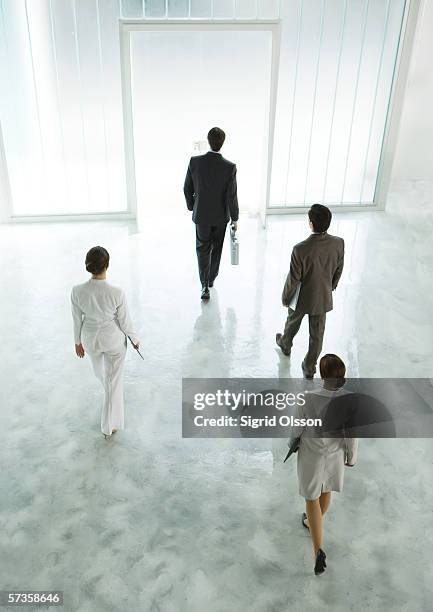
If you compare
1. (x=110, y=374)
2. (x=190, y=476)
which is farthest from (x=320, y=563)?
(x=110, y=374)

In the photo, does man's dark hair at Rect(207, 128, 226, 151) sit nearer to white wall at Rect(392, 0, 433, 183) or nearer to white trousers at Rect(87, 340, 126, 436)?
white trousers at Rect(87, 340, 126, 436)

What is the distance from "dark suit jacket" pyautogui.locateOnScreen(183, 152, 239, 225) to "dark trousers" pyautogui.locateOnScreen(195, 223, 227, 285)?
99 mm

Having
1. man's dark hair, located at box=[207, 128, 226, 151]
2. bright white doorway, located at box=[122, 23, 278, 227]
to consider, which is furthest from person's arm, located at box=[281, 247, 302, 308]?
bright white doorway, located at box=[122, 23, 278, 227]

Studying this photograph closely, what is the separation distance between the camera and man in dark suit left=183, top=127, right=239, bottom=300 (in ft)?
18.6

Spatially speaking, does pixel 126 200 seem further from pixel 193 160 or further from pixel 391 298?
pixel 391 298

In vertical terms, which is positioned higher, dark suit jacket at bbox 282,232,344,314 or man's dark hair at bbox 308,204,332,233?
man's dark hair at bbox 308,204,332,233

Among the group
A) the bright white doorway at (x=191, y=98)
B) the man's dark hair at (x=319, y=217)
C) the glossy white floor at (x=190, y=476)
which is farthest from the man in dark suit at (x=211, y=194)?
the bright white doorway at (x=191, y=98)

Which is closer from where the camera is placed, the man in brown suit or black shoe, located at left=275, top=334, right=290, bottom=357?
the man in brown suit

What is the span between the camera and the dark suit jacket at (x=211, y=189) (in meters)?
5.69

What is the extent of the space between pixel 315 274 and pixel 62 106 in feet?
16.7

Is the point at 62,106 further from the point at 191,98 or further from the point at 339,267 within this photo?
the point at 339,267

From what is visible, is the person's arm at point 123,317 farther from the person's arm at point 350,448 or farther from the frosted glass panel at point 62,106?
the frosted glass panel at point 62,106

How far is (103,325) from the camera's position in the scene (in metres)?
3.97

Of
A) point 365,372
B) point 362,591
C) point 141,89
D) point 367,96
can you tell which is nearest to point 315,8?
point 367,96
